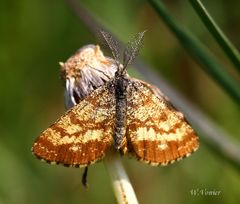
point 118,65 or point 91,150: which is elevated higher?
point 118,65

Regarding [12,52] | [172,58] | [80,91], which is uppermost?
[12,52]

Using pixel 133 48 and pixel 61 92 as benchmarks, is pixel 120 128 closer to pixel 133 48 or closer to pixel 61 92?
pixel 133 48

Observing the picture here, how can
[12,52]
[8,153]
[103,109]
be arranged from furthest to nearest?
[12,52] → [8,153] → [103,109]

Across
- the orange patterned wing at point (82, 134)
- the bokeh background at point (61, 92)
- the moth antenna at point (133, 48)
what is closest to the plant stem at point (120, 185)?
the orange patterned wing at point (82, 134)

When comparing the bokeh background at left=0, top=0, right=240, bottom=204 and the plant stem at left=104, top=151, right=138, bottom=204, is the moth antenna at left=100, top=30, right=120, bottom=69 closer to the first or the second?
the plant stem at left=104, top=151, right=138, bottom=204

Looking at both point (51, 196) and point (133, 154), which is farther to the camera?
point (51, 196)

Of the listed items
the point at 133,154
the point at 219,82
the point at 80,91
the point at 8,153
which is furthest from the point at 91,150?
the point at 8,153

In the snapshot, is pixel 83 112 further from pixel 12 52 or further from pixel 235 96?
pixel 12 52
